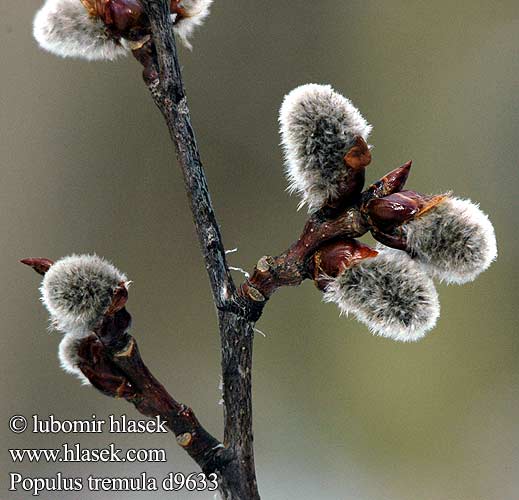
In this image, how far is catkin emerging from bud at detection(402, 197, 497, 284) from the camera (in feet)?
1.39

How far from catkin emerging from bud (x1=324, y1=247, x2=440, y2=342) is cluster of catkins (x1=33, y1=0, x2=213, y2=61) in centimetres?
24

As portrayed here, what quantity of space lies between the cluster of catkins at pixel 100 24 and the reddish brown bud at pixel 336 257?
21cm

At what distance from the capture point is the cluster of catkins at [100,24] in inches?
18.9

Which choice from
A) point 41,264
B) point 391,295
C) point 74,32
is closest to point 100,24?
point 74,32

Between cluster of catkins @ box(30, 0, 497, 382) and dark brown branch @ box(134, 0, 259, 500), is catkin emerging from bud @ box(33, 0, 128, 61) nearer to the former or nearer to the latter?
dark brown branch @ box(134, 0, 259, 500)

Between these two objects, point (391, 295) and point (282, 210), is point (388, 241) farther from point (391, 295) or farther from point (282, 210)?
point (282, 210)

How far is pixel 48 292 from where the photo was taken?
46 cm

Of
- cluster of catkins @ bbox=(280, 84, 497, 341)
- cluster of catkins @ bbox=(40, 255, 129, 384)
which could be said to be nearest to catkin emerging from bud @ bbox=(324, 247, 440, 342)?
cluster of catkins @ bbox=(280, 84, 497, 341)

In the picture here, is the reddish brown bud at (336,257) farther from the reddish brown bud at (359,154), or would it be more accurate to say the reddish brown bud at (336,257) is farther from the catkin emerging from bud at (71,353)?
the catkin emerging from bud at (71,353)

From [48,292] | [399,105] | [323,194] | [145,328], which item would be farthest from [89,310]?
[399,105]

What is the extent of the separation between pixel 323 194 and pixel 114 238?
0.74 m

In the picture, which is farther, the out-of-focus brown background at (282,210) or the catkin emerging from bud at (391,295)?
the out-of-focus brown background at (282,210)

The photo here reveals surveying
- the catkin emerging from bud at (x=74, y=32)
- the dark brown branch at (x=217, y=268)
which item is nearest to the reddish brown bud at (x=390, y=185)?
the dark brown branch at (x=217, y=268)

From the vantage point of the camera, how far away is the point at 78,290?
458mm
